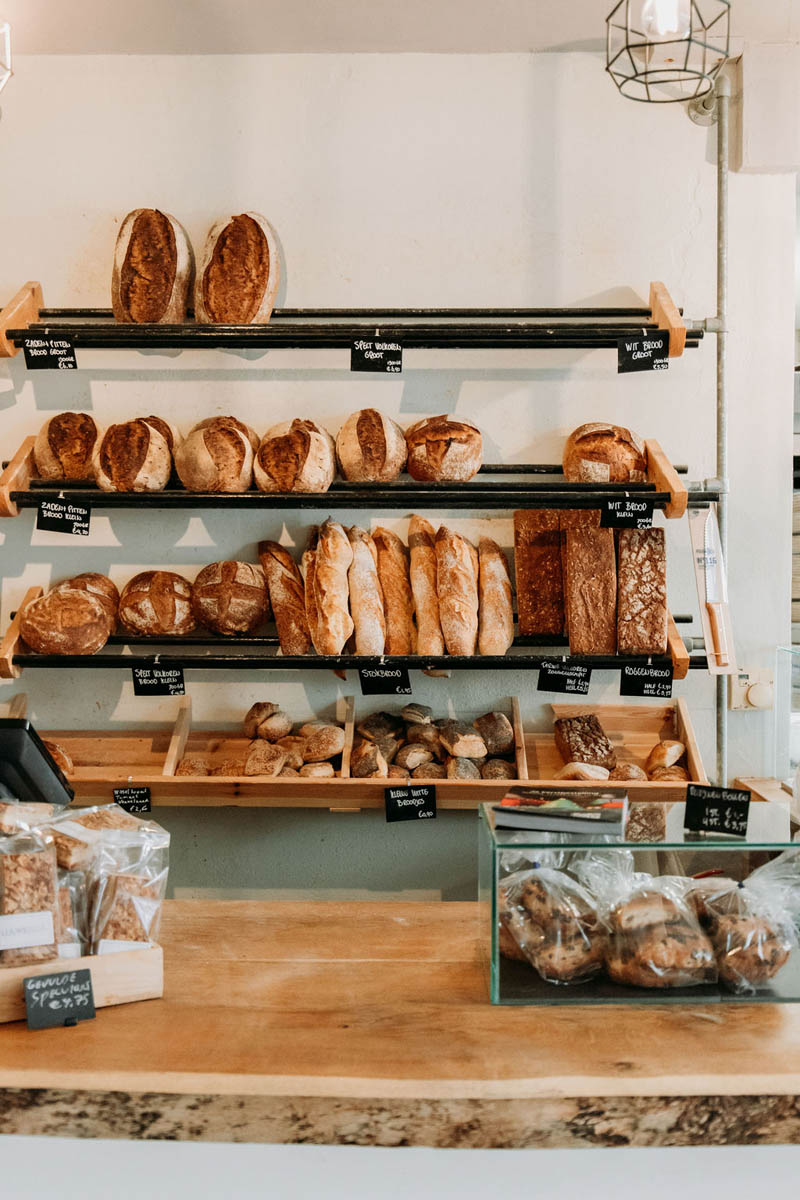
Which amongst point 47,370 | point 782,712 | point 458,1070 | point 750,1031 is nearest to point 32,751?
point 458,1070

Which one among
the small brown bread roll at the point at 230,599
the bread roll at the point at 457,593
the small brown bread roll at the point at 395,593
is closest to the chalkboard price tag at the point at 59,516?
the small brown bread roll at the point at 230,599

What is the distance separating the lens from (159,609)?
8.89 ft

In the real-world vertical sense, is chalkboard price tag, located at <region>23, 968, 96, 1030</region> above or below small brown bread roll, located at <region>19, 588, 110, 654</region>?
below

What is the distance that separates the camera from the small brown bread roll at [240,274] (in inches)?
105

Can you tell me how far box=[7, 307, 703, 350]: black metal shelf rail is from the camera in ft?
8.43

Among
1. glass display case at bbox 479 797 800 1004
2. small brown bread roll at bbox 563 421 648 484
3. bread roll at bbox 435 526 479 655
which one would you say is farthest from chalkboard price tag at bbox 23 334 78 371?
glass display case at bbox 479 797 800 1004

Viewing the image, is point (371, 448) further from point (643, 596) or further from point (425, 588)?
point (643, 596)

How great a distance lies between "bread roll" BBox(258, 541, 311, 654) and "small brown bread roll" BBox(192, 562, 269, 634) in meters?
0.04

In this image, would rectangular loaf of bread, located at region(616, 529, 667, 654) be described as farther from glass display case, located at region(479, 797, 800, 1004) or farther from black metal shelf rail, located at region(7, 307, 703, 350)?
glass display case, located at region(479, 797, 800, 1004)

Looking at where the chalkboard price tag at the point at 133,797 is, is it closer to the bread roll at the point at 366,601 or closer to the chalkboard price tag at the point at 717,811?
the bread roll at the point at 366,601

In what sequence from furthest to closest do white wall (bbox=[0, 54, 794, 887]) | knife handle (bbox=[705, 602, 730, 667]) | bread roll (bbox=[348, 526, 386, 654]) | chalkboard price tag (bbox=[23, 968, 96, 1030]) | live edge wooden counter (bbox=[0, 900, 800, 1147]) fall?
white wall (bbox=[0, 54, 794, 887]), bread roll (bbox=[348, 526, 386, 654]), knife handle (bbox=[705, 602, 730, 667]), chalkboard price tag (bbox=[23, 968, 96, 1030]), live edge wooden counter (bbox=[0, 900, 800, 1147])

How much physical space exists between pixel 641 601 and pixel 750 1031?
1399 millimetres

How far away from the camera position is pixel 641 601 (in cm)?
257

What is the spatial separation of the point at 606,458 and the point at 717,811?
4.57 ft
